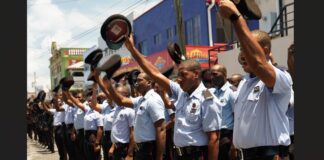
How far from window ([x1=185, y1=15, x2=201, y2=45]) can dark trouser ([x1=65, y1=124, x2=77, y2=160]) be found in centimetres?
1222

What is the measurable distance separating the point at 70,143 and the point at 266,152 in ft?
29.8

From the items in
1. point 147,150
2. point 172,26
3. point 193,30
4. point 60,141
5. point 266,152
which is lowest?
point 60,141

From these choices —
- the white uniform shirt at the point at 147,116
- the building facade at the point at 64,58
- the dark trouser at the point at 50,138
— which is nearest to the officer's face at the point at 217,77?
the white uniform shirt at the point at 147,116

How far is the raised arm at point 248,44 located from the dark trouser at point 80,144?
8089 mm

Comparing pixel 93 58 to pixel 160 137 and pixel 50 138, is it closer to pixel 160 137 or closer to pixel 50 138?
pixel 160 137

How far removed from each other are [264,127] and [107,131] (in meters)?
5.15

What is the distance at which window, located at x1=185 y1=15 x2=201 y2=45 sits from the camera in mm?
23141

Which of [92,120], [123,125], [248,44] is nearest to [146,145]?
[123,125]

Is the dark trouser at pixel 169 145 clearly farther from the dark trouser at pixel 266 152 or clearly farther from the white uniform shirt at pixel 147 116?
the dark trouser at pixel 266 152

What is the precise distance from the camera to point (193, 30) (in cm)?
2383

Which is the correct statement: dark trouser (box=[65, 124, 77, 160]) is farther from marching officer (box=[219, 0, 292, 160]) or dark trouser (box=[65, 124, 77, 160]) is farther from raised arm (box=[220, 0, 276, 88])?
raised arm (box=[220, 0, 276, 88])

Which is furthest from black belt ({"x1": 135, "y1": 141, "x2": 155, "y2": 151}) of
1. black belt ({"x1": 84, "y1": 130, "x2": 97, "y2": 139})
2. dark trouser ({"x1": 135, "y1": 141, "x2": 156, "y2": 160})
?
black belt ({"x1": 84, "y1": 130, "x2": 97, "y2": 139})

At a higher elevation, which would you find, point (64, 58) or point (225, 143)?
point (64, 58)

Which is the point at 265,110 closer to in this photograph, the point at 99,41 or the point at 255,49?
the point at 255,49
